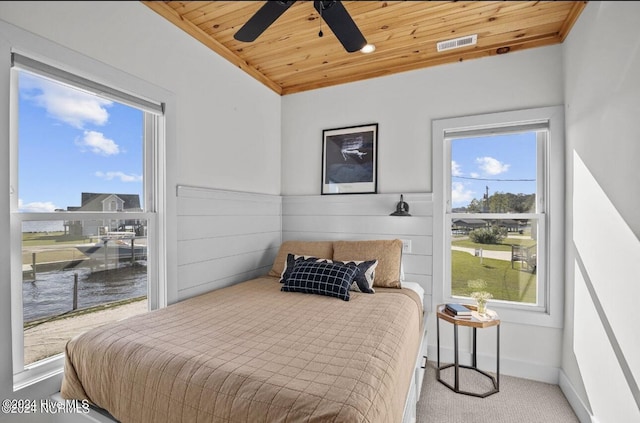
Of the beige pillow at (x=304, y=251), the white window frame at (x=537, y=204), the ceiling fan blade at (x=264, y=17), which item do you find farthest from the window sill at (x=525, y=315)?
the ceiling fan blade at (x=264, y=17)

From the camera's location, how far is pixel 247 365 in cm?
114

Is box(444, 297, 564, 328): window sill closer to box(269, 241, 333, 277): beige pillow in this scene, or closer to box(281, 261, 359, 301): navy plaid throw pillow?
box(281, 261, 359, 301): navy plaid throw pillow

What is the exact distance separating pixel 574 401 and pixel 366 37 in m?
2.80

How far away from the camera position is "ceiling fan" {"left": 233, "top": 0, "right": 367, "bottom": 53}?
1063 mm

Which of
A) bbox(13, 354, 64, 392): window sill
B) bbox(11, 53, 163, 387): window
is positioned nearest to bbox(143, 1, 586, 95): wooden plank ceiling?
bbox(11, 53, 163, 387): window

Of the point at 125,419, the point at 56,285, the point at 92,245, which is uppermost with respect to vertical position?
the point at 92,245

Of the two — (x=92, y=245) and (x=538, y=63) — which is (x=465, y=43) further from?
(x=92, y=245)

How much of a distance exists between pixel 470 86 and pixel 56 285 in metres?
3.08

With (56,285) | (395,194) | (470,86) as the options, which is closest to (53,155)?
(56,285)

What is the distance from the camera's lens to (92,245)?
1.67 meters

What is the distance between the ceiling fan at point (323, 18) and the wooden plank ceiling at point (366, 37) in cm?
26

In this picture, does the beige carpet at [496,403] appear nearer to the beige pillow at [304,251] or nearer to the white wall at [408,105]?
the beige pillow at [304,251]

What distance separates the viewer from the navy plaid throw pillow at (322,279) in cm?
212

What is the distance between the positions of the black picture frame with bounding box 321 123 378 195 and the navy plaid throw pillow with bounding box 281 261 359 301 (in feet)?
3.00
